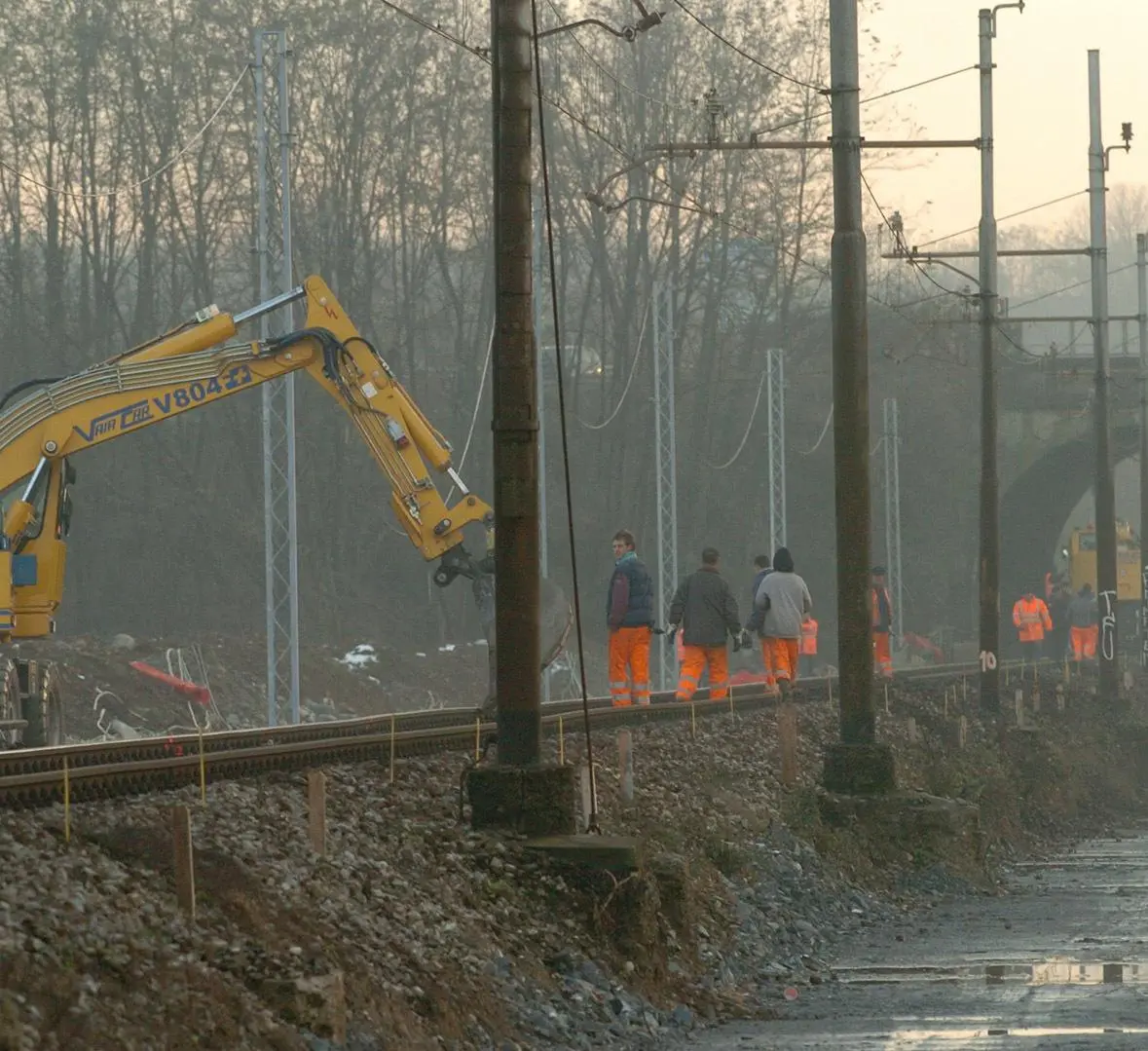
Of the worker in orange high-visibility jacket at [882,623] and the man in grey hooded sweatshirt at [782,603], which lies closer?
the man in grey hooded sweatshirt at [782,603]

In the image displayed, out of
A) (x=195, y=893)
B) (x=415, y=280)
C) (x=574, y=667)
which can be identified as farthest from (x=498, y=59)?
(x=415, y=280)

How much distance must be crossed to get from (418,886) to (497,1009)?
1.32 meters

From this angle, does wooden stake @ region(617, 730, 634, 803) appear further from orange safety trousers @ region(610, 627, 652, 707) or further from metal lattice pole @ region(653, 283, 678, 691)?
metal lattice pole @ region(653, 283, 678, 691)

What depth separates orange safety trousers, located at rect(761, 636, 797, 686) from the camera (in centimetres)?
2641

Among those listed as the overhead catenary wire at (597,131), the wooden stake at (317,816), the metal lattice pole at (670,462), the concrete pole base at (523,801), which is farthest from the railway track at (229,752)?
the metal lattice pole at (670,462)

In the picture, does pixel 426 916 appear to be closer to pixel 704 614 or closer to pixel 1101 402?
pixel 704 614

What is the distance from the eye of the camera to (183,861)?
9.88m

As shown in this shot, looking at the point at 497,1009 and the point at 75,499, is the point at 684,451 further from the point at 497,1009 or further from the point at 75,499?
the point at 497,1009

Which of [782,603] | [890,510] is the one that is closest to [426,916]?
[782,603]

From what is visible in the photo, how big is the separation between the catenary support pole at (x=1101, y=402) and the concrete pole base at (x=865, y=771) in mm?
22089

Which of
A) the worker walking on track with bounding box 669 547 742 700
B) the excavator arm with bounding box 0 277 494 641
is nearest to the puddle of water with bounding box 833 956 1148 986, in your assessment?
the excavator arm with bounding box 0 277 494 641

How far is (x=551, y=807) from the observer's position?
517 inches

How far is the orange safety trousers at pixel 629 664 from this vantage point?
79.3ft

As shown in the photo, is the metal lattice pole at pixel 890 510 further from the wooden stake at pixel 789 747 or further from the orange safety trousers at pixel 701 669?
the wooden stake at pixel 789 747
